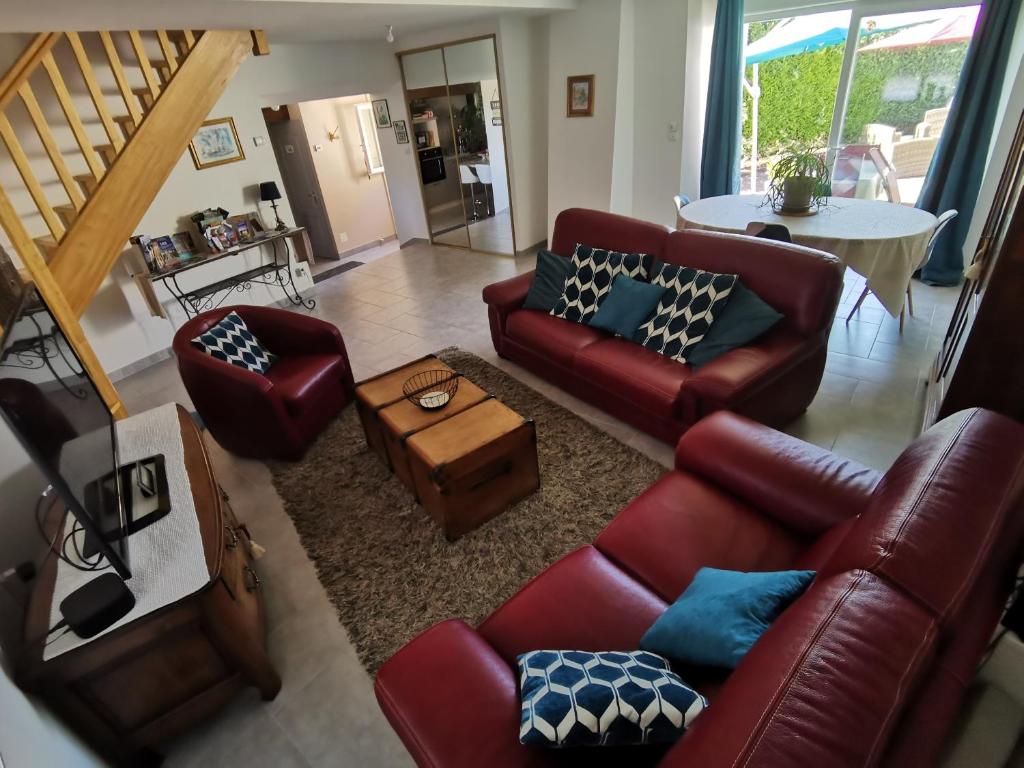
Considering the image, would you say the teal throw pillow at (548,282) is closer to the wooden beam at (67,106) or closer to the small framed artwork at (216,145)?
the wooden beam at (67,106)

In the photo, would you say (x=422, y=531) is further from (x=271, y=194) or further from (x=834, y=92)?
(x=834, y=92)

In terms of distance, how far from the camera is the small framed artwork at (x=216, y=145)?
4.38 meters

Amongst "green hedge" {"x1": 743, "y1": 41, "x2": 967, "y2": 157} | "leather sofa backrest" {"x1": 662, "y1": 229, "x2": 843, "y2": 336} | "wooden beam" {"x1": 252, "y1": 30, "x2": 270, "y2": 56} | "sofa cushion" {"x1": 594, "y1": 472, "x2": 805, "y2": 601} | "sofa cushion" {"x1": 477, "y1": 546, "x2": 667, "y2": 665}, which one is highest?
"wooden beam" {"x1": 252, "y1": 30, "x2": 270, "y2": 56}

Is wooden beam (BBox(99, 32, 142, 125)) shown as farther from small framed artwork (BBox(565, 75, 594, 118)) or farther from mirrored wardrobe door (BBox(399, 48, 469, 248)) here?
small framed artwork (BBox(565, 75, 594, 118))

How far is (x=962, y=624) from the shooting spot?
2.85ft

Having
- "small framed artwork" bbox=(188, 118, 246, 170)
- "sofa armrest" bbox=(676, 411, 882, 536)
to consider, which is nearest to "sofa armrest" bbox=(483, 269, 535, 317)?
"sofa armrest" bbox=(676, 411, 882, 536)

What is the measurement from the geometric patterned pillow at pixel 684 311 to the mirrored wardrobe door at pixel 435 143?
396 centimetres

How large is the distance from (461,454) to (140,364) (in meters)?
3.62

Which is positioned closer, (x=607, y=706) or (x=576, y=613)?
(x=607, y=706)

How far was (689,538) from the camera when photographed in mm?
1649

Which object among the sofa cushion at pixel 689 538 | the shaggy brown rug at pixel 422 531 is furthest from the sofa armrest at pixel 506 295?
the sofa cushion at pixel 689 538

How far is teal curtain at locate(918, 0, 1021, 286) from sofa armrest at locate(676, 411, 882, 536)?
3659 mm

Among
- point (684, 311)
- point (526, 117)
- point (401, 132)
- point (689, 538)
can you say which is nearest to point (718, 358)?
point (684, 311)

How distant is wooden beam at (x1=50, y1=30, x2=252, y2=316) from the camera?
316cm
